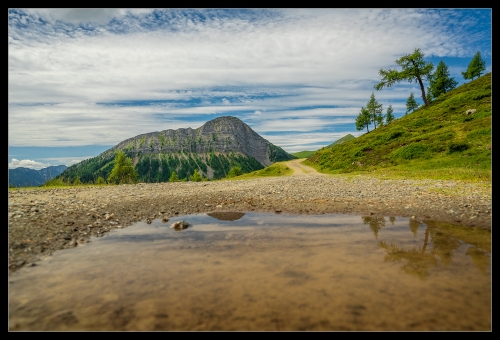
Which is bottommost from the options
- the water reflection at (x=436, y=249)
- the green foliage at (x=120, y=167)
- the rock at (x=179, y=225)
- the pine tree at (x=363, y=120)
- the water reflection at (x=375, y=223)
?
the water reflection at (x=436, y=249)

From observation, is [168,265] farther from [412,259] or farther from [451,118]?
[451,118]

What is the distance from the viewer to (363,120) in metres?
105

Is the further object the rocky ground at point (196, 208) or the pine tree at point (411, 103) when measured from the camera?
the pine tree at point (411, 103)

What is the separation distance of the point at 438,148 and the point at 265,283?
4547 centimetres

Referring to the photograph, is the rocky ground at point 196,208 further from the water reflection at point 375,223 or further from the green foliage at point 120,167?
the green foliage at point 120,167

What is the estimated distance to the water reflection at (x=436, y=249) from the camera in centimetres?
755

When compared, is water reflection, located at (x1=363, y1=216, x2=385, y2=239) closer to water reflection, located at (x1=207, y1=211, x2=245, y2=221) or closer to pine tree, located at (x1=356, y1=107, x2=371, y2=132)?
water reflection, located at (x1=207, y1=211, x2=245, y2=221)

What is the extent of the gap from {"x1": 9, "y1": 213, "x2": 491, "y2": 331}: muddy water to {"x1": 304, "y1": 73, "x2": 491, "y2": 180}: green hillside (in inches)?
808

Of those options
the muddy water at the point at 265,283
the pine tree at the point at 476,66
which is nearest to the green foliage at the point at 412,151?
the muddy water at the point at 265,283

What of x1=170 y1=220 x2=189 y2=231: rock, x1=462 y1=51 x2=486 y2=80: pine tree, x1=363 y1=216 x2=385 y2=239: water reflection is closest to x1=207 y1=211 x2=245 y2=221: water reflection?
x1=170 y1=220 x2=189 y2=231: rock

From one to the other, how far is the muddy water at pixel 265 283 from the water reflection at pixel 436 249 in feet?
0.12

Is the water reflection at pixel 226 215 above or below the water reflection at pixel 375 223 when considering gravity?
above

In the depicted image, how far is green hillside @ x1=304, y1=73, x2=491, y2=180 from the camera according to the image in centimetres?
3170

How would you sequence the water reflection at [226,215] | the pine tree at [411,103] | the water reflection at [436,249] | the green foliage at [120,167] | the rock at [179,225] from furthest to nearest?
the pine tree at [411,103]
the green foliage at [120,167]
the water reflection at [226,215]
the rock at [179,225]
the water reflection at [436,249]
